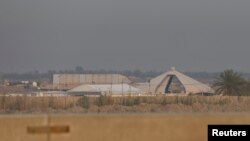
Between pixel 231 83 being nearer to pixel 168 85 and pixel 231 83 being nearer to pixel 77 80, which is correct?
pixel 168 85

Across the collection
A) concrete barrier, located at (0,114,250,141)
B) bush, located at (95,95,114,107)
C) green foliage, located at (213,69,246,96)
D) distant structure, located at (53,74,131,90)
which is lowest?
bush, located at (95,95,114,107)

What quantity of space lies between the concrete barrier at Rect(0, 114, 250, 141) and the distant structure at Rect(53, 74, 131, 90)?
102820 millimetres

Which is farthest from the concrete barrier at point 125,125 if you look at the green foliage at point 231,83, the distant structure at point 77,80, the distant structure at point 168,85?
the distant structure at point 77,80

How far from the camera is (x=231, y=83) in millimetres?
59688

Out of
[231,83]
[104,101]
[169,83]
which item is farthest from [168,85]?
[104,101]

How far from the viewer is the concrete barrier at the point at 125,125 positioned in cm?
835

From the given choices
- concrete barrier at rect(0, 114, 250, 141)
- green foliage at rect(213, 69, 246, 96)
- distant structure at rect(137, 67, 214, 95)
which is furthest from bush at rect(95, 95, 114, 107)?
distant structure at rect(137, 67, 214, 95)

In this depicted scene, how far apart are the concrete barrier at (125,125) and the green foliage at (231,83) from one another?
51305 millimetres

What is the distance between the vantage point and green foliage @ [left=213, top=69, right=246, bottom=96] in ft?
196

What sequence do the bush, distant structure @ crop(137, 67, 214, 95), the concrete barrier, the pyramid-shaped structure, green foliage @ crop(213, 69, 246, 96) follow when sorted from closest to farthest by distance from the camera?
the concrete barrier, the bush, green foliage @ crop(213, 69, 246, 96), distant structure @ crop(137, 67, 214, 95), the pyramid-shaped structure

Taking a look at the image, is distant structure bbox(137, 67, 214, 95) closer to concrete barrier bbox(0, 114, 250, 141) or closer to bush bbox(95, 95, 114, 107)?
bush bbox(95, 95, 114, 107)

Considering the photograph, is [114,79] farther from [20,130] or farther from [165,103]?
[20,130]

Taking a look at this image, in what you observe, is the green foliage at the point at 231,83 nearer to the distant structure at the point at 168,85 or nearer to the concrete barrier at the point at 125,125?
the distant structure at the point at 168,85

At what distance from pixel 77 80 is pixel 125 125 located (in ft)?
383
